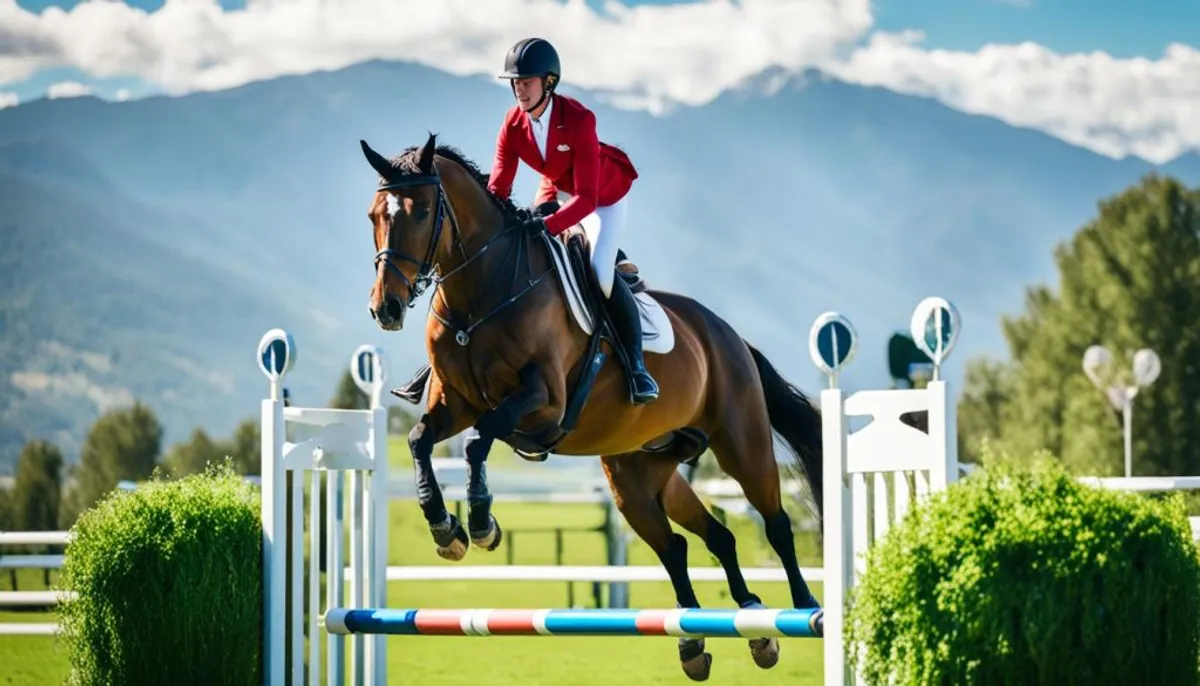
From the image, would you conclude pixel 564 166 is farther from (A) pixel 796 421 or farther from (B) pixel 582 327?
(A) pixel 796 421

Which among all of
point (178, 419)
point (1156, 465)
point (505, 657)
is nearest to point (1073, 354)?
point (1156, 465)

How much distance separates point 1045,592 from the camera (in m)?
3.14

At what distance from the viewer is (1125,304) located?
1309 inches

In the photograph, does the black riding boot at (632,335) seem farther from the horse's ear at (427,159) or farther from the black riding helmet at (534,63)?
the horse's ear at (427,159)

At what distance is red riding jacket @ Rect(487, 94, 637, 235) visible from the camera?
4953 millimetres

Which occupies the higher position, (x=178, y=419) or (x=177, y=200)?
(x=177, y=200)

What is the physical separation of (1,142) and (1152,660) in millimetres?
177841

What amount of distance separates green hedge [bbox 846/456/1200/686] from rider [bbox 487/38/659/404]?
75.9 inches

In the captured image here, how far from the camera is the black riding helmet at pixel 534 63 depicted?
4.85m

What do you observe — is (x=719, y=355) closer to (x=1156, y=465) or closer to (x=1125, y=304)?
(x=1156, y=465)

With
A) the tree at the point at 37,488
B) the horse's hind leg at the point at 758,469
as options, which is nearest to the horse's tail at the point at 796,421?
the horse's hind leg at the point at 758,469

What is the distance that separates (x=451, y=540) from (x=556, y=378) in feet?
2.08

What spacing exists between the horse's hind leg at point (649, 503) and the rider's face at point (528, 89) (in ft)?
4.86

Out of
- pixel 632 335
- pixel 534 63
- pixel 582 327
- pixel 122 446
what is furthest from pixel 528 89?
pixel 122 446
